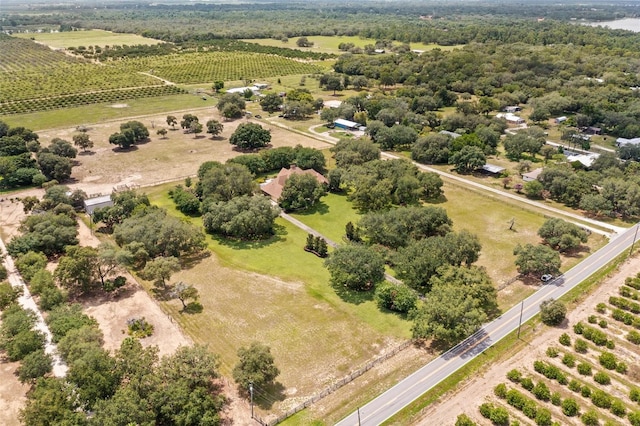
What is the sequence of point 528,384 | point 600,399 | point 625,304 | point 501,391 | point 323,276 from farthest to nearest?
1. point 323,276
2. point 625,304
3. point 528,384
4. point 501,391
5. point 600,399

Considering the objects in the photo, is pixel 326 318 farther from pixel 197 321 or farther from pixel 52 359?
pixel 52 359

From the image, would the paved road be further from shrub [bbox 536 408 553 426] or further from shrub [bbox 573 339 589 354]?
shrub [bbox 536 408 553 426]

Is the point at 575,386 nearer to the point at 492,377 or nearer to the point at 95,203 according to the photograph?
the point at 492,377

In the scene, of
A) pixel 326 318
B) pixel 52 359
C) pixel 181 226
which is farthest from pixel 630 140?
pixel 52 359

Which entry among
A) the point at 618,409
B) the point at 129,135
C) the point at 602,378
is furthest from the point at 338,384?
the point at 129,135

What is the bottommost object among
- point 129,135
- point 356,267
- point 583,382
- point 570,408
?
point 583,382

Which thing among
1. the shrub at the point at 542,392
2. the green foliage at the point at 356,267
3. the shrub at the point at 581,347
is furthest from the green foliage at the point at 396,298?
the shrub at the point at 581,347
